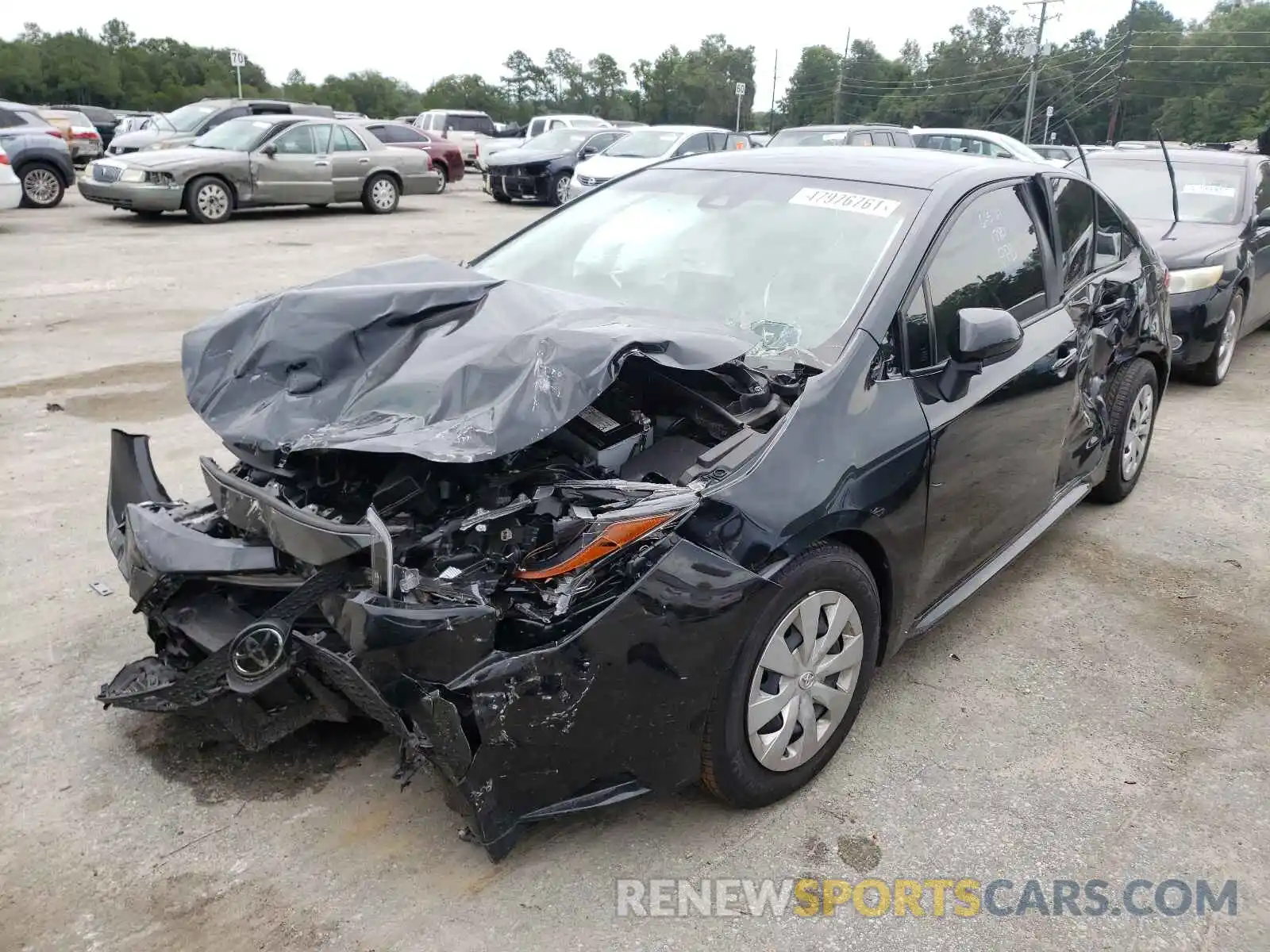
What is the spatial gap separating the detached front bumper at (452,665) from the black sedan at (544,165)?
17.2m

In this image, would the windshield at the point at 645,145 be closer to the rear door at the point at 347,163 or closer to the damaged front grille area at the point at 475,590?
the rear door at the point at 347,163

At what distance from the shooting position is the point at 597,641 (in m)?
2.25

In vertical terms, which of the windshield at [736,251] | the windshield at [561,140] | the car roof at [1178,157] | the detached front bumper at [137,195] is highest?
the windshield at [561,140]

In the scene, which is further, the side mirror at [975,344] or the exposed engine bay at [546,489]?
the side mirror at [975,344]

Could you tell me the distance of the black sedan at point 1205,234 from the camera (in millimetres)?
6871

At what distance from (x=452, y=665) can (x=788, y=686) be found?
0.98 metres

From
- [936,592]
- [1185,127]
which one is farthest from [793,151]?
[1185,127]

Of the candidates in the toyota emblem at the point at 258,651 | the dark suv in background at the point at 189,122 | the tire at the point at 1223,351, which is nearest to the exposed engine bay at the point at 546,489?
the toyota emblem at the point at 258,651

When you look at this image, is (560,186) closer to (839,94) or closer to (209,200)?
(209,200)

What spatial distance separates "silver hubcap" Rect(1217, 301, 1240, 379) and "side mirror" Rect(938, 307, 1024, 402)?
17.0ft

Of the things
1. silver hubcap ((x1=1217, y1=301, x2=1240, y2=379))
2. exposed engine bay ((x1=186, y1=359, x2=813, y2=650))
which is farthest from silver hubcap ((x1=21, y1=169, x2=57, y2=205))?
silver hubcap ((x1=1217, y1=301, x2=1240, y2=379))

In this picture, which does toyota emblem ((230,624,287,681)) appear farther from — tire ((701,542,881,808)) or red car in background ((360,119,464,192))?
red car in background ((360,119,464,192))

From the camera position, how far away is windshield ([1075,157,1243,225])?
7.73 m

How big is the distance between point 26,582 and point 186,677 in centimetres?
181
